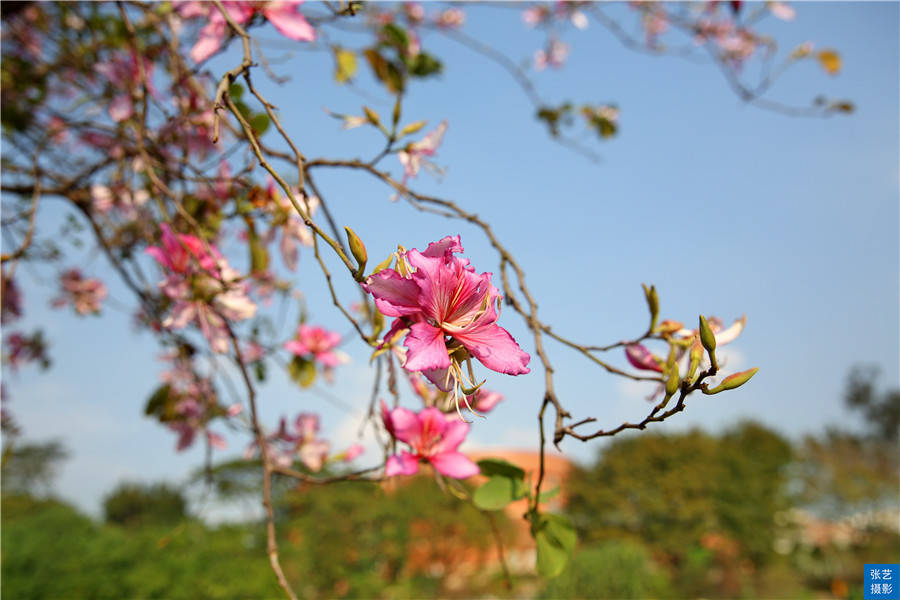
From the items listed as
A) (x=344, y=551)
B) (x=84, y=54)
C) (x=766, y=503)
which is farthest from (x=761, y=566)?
(x=84, y=54)

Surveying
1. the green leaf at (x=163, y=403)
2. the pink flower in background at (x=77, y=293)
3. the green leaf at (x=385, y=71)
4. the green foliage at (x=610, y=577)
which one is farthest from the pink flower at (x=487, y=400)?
the green foliage at (x=610, y=577)

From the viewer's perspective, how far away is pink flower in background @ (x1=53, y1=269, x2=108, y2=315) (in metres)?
2.42

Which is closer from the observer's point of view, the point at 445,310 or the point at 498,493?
the point at 445,310

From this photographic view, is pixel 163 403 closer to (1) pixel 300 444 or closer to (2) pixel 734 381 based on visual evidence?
(1) pixel 300 444

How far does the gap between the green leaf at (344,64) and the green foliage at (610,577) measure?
7.05 meters

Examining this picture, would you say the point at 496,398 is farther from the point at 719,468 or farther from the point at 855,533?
the point at 855,533

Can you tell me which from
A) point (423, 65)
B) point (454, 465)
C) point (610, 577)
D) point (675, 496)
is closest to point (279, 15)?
point (454, 465)

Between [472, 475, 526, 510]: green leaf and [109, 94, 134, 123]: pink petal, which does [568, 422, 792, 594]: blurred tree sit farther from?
[472, 475, 526, 510]: green leaf

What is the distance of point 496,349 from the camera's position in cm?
50

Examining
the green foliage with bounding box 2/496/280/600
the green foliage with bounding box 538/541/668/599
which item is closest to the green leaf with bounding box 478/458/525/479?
the green foliage with bounding box 2/496/280/600

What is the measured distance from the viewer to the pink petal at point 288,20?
88 centimetres

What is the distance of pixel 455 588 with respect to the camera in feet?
37.4

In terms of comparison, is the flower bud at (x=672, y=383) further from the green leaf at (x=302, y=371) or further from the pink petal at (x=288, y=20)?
the green leaf at (x=302, y=371)

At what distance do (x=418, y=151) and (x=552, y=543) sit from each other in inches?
25.4
